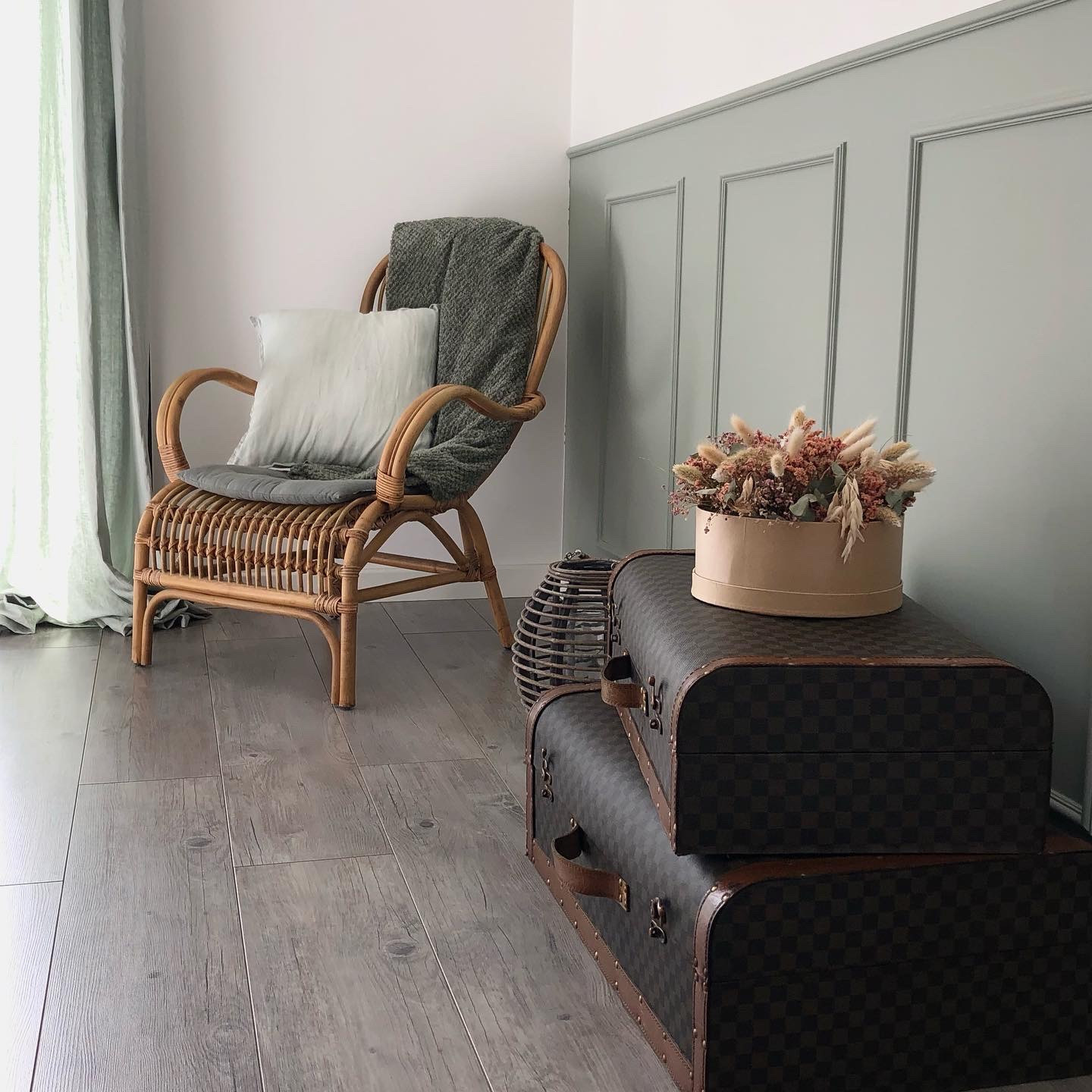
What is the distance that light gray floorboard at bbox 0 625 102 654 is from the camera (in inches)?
121

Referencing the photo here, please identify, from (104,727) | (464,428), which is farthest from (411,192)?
(104,727)

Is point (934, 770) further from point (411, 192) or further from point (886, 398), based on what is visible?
point (411, 192)

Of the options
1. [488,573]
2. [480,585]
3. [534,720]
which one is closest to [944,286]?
[534,720]

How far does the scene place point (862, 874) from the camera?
49.9 inches

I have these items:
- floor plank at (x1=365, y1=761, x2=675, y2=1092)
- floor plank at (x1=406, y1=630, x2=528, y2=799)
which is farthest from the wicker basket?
floor plank at (x1=365, y1=761, x2=675, y2=1092)

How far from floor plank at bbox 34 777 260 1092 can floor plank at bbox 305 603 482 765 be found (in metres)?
0.39

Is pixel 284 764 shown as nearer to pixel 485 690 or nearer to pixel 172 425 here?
pixel 485 690

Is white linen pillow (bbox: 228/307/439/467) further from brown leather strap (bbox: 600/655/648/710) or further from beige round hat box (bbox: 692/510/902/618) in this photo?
beige round hat box (bbox: 692/510/902/618)

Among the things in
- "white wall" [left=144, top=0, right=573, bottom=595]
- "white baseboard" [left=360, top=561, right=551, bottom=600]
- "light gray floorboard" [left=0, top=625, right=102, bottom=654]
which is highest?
"white wall" [left=144, top=0, right=573, bottom=595]

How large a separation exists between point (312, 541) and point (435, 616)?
0.89 meters

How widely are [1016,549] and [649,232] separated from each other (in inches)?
60.6

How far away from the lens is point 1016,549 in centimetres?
170

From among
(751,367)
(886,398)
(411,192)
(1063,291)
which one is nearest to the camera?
(1063,291)

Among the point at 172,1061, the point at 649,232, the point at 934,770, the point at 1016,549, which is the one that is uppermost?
the point at 649,232
